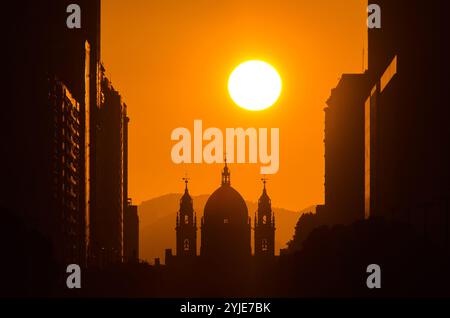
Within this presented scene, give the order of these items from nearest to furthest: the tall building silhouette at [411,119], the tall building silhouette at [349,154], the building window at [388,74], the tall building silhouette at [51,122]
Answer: the tall building silhouette at [411,119] < the tall building silhouette at [51,122] < the building window at [388,74] < the tall building silhouette at [349,154]

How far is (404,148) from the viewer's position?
110875 mm

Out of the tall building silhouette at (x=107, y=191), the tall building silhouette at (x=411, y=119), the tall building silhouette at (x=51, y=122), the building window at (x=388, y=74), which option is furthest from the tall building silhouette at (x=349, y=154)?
the building window at (x=388, y=74)

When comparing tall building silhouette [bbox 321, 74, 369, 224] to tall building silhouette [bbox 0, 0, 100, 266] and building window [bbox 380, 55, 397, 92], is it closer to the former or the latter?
tall building silhouette [bbox 0, 0, 100, 266]

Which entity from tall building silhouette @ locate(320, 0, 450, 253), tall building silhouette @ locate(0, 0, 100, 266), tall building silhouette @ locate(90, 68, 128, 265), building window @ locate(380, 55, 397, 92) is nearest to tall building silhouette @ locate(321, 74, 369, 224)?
tall building silhouette @ locate(90, 68, 128, 265)

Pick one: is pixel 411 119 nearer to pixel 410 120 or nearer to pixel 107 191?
pixel 410 120

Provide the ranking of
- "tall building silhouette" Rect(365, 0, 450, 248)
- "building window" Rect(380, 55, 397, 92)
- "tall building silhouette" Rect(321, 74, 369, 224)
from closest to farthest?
"tall building silhouette" Rect(365, 0, 450, 248)
"building window" Rect(380, 55, 397, 92)
"tall building silhouette" Rect(321, 74, 369, 224)

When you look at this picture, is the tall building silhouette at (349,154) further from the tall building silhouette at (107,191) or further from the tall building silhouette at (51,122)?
the tall building silhouette at (51,122)

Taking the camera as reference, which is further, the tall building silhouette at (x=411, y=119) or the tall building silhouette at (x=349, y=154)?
the tall building silhouette at (x=349, y=154)

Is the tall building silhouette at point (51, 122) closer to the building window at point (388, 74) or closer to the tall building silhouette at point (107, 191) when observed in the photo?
the tall building silhouette at point (107, 191)

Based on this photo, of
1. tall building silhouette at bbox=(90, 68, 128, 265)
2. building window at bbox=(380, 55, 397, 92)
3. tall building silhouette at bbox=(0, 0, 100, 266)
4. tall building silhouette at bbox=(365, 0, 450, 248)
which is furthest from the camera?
tall building silhouette at bbox=(90, 68, 128, 265)

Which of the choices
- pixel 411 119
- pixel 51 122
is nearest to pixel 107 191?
pixel 51 122

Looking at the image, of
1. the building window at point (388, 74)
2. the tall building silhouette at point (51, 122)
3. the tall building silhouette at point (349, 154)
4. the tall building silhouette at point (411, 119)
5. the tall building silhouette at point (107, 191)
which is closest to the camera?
the tall building silhouette at point (411, 119)

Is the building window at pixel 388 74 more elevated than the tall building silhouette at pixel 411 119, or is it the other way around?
the building window at pixel 388 74
